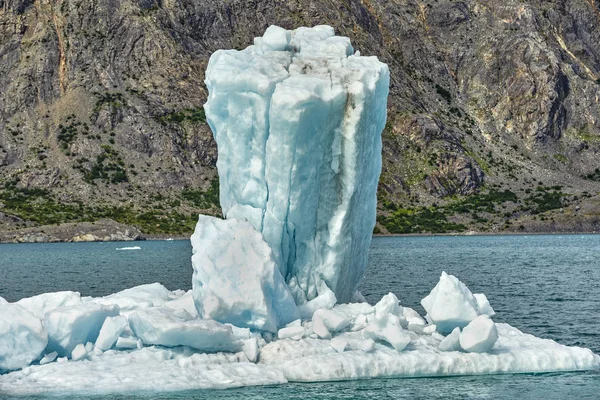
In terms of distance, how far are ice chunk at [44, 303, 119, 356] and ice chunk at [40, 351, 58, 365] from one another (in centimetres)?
28

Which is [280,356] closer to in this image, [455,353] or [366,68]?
[455,353]

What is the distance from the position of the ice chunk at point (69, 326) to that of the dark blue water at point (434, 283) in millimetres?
3564

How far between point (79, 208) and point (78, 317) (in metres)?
137

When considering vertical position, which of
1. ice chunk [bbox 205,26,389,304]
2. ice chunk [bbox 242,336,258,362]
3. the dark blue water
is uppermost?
ice chunk [bbox 205,26,389,304]

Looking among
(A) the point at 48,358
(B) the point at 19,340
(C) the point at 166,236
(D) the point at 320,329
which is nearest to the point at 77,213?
(C) the point at 166,236

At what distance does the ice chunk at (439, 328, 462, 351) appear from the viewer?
27750mm

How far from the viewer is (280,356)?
26.9 m

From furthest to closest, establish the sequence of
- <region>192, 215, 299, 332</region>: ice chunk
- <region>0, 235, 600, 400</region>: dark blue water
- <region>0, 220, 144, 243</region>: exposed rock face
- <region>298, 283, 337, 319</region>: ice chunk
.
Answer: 1. <region>0, 220, 144, 243</region>: exposed rock face
2. <region>298, 283, 337, 319</region>: ice chunk
3. <region>192, 215, 299, 332</region>: ice chunk
4. <region>0, 235, 600, 400</region>: dark blue water

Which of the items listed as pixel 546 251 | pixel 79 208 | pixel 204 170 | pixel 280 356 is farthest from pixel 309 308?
pixel 204 170

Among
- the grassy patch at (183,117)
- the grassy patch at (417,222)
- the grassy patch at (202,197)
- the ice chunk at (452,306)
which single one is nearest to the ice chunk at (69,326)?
the ice chunk at (452,306)

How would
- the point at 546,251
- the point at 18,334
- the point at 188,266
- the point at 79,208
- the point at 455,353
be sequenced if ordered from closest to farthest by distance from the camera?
1. the point at 18,334
2. the point at 455,353
3. the point at 188,266
4. the point at 546,251
5. the point at 79,208

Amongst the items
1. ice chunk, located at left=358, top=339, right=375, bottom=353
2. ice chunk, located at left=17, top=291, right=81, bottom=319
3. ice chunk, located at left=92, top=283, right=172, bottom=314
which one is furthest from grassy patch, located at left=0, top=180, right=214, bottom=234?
ice chunk, located at left=358, top=339, right=375, bottom=353

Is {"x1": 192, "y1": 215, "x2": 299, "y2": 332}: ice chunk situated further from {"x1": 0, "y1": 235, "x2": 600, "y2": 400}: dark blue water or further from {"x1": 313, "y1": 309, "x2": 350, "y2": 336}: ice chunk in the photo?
{"x1": 0, "y1": 235, "x2": 600, "y2": 400}: dark blue water

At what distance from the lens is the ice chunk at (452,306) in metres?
28.9
